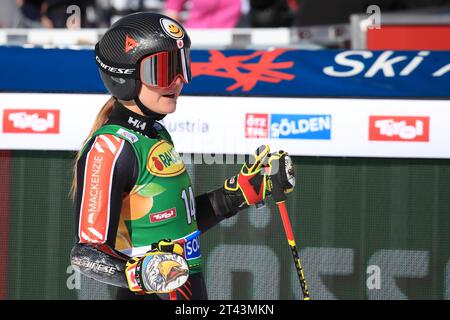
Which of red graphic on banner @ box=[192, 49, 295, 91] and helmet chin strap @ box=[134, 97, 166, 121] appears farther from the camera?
red graphic on banner @ box=[192, 49, 295, 91]

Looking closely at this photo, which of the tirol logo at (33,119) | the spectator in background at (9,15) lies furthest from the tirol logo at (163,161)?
the spectator in background at (9,15)

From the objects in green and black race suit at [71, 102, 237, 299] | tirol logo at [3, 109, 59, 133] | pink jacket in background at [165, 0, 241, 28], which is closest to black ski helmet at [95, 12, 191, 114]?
green and black race suit at [71, 102, 237, 299]

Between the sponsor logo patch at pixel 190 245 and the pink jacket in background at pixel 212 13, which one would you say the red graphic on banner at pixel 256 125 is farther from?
the pink jacket in background at pixel 212 13

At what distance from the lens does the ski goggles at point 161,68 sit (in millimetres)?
3783

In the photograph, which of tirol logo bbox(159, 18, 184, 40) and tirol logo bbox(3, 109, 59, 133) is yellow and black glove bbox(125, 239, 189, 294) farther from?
tirol logo bbox(3, 109, 59, 133)

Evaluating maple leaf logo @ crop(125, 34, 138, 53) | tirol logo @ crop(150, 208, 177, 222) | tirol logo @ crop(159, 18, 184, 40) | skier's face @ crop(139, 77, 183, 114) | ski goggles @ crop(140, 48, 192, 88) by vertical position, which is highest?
tirol logo @ crop(159, 18, 184, 40)

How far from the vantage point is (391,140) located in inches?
202

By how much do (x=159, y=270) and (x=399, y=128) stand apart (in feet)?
6.86

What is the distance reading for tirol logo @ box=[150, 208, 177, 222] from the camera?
12.5 ft

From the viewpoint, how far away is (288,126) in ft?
16.8

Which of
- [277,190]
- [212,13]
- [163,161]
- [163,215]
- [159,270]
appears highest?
[212,13]

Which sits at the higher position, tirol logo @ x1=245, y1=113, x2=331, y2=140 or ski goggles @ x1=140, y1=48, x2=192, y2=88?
ski goggles @ x1=140, y1=48, x2=192, y2=88

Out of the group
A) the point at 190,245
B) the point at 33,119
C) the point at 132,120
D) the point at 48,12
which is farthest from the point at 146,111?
the point at 48,12

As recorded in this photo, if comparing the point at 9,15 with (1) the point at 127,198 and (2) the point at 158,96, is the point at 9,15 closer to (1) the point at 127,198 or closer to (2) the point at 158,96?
(2) the point at 158,96
